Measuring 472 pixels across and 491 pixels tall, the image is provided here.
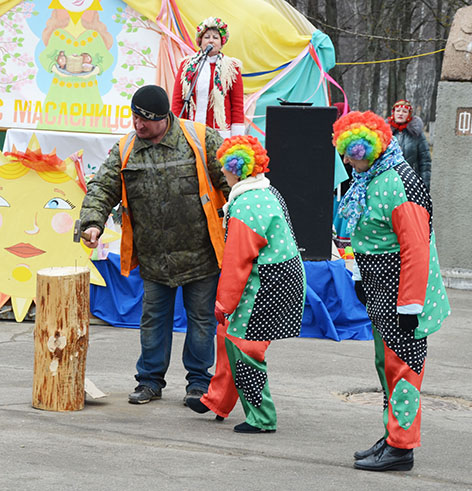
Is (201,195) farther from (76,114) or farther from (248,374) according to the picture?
(76,114)

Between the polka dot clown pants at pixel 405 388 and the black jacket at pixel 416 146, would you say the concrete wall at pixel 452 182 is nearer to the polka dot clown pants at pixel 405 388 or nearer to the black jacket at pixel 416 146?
the black jacket at pixel 416 146

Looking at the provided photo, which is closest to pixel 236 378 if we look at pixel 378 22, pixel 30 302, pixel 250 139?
pixel 250 139

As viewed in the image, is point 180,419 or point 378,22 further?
point 378,22

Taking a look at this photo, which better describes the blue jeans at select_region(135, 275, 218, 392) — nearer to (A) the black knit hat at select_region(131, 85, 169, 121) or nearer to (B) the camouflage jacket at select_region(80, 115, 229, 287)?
(B) the camouflage jacket at select_region(80, 115, 229, 287)

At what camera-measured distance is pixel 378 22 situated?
24.3 m

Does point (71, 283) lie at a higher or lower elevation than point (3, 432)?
higher

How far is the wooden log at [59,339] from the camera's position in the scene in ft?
17.4

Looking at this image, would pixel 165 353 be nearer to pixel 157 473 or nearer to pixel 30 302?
pixel 157 473

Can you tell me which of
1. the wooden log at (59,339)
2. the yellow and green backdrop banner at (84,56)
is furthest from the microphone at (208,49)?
the wooden log at (59,339)

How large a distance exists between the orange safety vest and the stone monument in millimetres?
5423

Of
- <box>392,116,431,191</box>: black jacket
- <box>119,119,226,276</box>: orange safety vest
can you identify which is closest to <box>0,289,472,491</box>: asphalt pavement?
<box>119,119,226,276</box>: orange safety vest

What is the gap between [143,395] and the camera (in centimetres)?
555

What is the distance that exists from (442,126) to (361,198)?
6.45m

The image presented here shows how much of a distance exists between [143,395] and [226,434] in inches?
31.9
